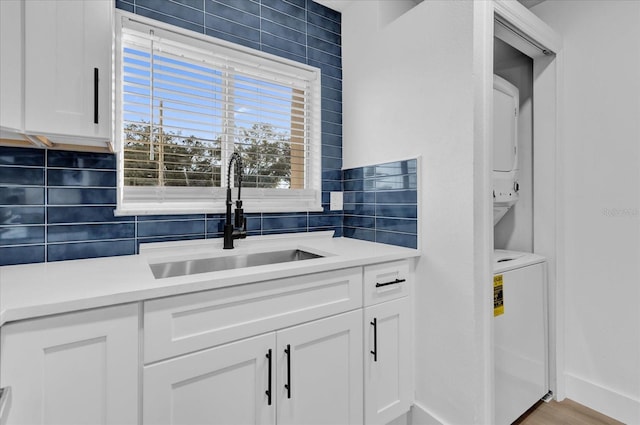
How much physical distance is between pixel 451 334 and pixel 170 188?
5.23ft

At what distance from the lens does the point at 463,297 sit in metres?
1.44

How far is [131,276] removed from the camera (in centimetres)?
109

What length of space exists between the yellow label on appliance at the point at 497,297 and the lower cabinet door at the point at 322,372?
67cm

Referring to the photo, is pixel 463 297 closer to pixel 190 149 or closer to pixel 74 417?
pixel 74 417

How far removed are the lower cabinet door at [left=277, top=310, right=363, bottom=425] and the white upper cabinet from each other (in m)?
1.13

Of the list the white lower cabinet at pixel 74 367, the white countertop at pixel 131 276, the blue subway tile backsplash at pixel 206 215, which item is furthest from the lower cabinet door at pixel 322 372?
the blue subway tile backsplash at pixel 206 215

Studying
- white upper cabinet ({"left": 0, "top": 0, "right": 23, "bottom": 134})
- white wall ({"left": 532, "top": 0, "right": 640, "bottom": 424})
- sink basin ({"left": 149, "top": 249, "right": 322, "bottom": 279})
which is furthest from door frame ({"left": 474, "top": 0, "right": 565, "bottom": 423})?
white upper cabinet ({"left": 0, "top": 0, "right": 23, "bottom": 134})

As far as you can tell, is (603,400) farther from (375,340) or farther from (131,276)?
(131,276)

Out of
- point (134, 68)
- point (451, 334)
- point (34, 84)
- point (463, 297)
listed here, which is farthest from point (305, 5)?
point (451, 334)

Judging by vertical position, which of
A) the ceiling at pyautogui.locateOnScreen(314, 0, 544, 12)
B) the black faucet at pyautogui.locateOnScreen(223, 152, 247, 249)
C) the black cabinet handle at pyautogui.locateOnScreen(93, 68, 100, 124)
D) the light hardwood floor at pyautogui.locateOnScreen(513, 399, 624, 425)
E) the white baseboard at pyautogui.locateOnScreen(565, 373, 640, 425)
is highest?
the ceiling at pyautogui.locateOnScreen(314, 0, 544, 12)

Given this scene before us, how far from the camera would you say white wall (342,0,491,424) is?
4.59 feet

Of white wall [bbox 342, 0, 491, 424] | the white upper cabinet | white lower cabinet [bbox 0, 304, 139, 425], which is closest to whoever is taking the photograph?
white lower cabinet [bbox 0, 304, 139, 425]

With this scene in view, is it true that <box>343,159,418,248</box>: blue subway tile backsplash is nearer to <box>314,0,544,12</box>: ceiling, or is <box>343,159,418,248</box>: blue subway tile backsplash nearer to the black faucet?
the black faucet

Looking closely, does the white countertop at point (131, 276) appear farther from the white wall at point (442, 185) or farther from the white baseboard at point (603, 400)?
the white baseboard at point (603, 400)
